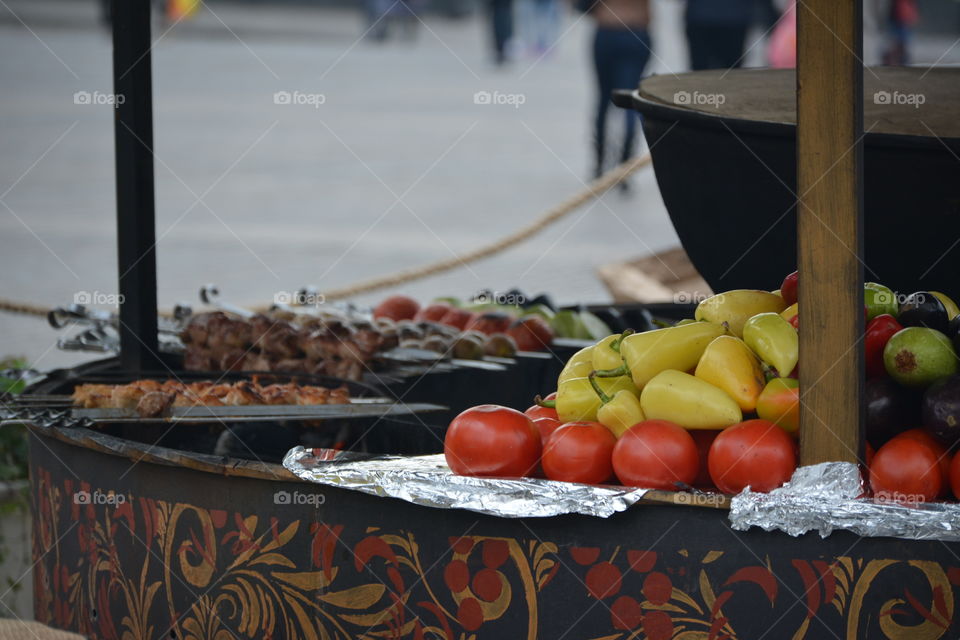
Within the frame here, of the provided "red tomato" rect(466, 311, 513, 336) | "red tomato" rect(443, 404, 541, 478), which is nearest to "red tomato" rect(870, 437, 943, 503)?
"red tomato" rect(443, 404, 541, 478)

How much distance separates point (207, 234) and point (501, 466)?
6.88 m

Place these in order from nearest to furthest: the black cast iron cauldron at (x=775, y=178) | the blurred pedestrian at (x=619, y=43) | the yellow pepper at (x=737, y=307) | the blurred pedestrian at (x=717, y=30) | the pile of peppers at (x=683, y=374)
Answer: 1. the pile of peppers at (x=683, y=374)
2. the yellow pepper at (x=737, y=307)
3. the black cast iron cauldron at (x=775, y=178)
4. the blurred pedestrian at (x=717, y=30)
5. the blurred pedestrian at (x=619, y=43)

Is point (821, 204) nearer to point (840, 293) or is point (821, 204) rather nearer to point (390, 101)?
Answer: point (840, 293)

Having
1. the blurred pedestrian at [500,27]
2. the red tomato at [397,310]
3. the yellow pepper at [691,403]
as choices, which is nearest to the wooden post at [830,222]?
the yellow pepper at [691,403]

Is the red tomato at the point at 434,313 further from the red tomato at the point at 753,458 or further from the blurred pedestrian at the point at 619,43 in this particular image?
the blurred pedestrian at the point at 619,43

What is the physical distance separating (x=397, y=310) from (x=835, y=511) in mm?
2607

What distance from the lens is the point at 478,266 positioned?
806 centimetres

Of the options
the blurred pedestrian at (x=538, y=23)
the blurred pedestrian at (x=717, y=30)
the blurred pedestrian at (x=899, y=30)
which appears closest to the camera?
the blurred pedestrian at (x=717, y=30)

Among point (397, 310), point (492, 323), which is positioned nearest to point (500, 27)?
point (397, 310)

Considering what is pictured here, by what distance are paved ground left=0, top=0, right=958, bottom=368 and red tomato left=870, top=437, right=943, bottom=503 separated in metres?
4.48

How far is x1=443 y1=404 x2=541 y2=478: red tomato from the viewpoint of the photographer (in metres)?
2.32

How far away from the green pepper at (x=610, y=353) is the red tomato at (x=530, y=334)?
1.57 m

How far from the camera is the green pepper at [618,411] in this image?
2357 millimetres

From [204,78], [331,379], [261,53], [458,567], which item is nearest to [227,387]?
[331,379]
